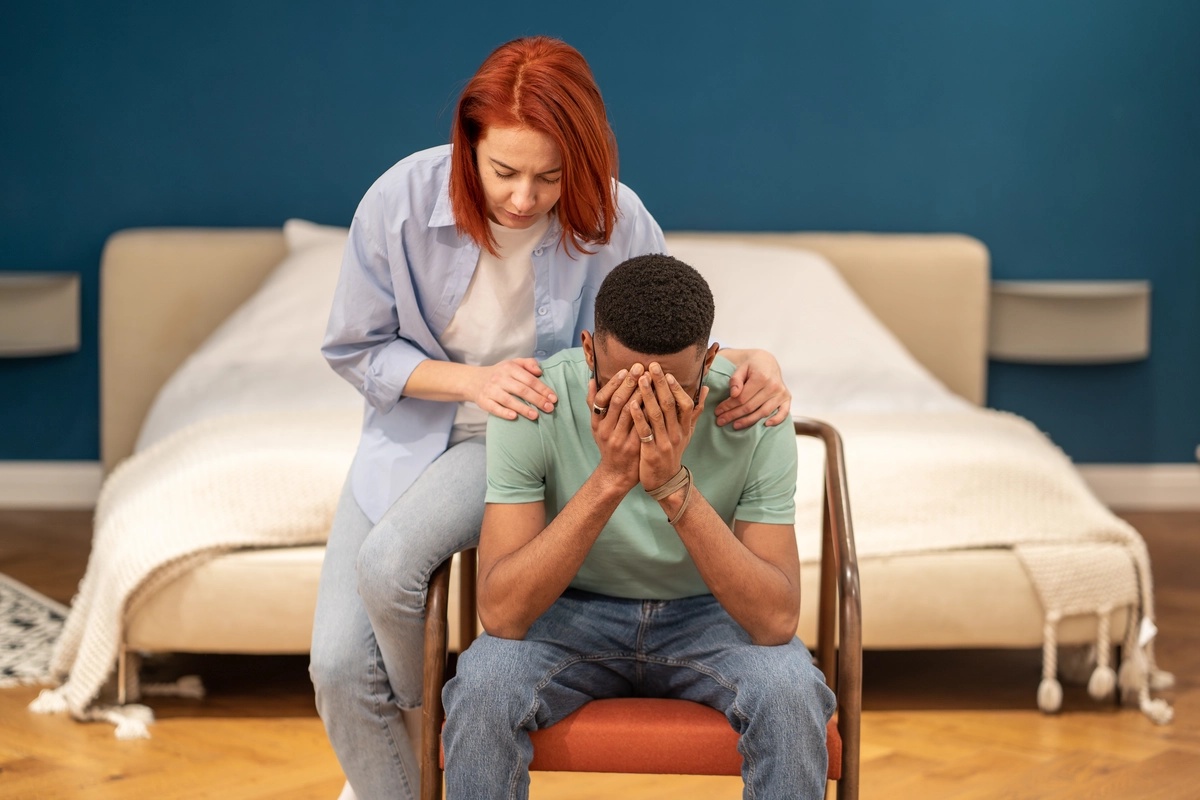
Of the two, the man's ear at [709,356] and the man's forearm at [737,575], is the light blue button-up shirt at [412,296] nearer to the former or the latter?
the man's ear at [709,356]

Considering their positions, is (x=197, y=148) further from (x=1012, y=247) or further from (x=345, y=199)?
(x=1012, y=247)

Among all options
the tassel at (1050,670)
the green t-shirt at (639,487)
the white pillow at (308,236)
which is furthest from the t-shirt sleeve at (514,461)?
the white pillow at (308,236)

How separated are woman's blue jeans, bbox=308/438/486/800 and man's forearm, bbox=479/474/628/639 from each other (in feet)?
0.39

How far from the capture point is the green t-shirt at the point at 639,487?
1.56 metres

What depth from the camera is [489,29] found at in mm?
4242

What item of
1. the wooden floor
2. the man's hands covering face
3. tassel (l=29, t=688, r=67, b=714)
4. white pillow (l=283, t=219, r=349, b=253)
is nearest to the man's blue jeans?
the man's hands covering face

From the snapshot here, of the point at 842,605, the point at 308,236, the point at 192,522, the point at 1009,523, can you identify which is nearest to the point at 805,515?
the point at 1009,523

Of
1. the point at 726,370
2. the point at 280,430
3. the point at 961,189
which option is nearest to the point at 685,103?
the point at 961,189

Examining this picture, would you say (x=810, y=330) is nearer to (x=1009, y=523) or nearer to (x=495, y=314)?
(x=1009, y=523)

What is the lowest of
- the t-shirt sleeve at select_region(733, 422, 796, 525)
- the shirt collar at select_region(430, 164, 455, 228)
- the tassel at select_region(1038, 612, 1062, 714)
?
the tassel at select_region(1038, 612, 1062, 714)

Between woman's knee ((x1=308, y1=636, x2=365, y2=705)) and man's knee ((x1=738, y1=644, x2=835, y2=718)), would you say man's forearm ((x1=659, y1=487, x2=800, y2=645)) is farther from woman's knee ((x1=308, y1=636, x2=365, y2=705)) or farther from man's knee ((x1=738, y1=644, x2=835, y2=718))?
woman's knee ((x1=308, y1=636, x2=365, y2=705))

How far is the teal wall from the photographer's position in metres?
4.24

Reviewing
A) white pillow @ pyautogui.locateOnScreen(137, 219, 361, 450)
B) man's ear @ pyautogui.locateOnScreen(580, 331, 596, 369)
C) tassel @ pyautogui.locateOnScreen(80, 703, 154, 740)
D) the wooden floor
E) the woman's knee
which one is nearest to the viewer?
man's ear @ pyautogui.locateOnScreen(580, 331, 596, 369)

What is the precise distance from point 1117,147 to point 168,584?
3.37m
